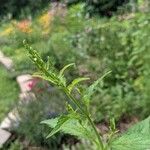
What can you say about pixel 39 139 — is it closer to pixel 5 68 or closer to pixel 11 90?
pixel 11 90

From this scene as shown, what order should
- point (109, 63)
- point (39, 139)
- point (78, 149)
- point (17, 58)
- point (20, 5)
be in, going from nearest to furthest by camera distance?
1. point (20, 5)
2. point (78, 149)
3. point (39, 139)
4. point (109, 63)
5. point (17, 58)

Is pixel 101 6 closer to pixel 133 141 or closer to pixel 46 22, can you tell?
pixel 133 141

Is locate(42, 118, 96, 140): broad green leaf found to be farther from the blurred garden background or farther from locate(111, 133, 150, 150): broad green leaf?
the blurred garden background

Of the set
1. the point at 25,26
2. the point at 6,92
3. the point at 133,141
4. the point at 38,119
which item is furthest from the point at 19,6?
the point at 25,26

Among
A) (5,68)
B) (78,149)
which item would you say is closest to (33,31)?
(5,68)

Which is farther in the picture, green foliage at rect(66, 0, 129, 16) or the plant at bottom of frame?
green foliage at rect(66, 0, 129, 16)

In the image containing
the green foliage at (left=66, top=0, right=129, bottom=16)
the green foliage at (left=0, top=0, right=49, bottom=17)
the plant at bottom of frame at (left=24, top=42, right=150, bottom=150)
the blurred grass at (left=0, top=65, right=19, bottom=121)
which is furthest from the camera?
the blurred grass at (left=0, top=65, right=19, bottom=121)

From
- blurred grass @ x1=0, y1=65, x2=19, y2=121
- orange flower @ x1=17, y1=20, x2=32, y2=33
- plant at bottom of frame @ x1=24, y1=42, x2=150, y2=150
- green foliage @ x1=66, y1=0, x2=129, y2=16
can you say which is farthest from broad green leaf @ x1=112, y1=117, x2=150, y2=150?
orange flower @ x1=17, y1=20, x2=32, y2=33

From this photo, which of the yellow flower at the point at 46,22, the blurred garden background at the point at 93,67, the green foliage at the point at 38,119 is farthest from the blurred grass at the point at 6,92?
the yellow flower at the point at 46,22
